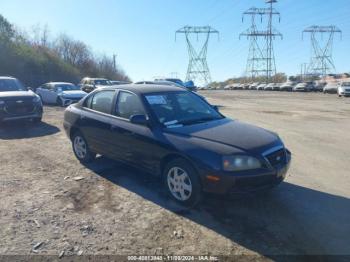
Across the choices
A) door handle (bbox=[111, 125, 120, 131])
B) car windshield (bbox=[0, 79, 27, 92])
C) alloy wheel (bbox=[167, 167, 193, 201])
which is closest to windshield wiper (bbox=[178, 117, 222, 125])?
alloy wheel (bbox=[167, 167, 193, 201])

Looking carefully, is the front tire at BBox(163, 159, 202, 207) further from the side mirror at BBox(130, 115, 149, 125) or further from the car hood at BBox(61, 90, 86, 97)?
the car hood at BBox(61, 90, 86, 97)

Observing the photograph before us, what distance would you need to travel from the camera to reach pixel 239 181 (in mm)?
4281

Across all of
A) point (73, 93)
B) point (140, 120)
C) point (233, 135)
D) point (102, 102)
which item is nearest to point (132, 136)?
point (140, 120)

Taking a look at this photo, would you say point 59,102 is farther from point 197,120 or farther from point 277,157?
point 277,157

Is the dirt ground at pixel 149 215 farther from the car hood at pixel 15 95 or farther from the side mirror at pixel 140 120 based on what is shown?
the car hood at pixel 15 95

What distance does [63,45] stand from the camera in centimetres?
5400

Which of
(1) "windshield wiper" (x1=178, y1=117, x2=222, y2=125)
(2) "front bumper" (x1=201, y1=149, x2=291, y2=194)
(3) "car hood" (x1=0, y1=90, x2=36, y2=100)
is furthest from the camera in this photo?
(3) "car hood" (x1=0, y1=90, x2=36, y2=100)

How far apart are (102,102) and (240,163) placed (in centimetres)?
302

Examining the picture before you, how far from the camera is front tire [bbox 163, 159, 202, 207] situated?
14.8 ft

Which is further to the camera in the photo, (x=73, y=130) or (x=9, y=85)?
(x=9, y=85)

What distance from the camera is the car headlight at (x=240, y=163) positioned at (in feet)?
14.1

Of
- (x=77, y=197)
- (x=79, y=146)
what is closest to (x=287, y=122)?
(x=79, y=146)

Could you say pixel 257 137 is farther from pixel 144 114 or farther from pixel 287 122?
pixel 287 122

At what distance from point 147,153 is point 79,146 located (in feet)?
7.51
